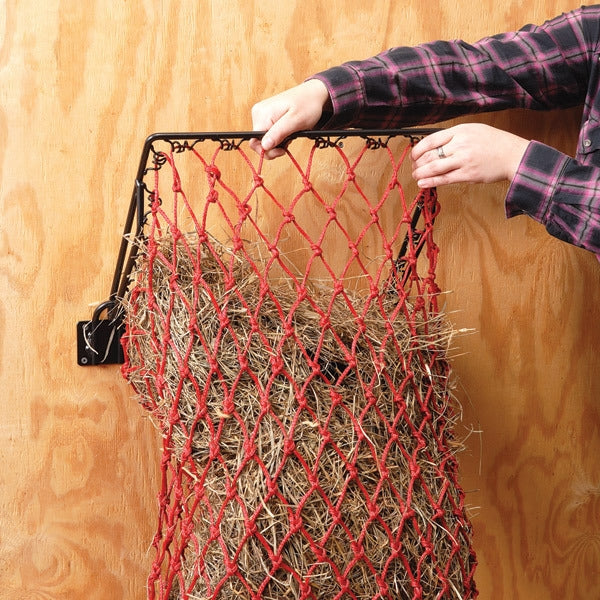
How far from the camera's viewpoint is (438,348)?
1.01 metres

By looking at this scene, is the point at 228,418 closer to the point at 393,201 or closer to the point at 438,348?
the point at 438,348

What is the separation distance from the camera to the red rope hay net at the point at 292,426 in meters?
0.88

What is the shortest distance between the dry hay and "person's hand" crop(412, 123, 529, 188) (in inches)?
8.1

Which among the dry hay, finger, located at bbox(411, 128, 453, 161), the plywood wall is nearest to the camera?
the dry hay

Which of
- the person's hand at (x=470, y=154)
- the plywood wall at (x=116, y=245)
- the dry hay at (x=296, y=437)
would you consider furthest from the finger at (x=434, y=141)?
the plywood wall at (x=116, y=245)

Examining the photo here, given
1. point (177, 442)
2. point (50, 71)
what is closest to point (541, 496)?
point (177, 442)

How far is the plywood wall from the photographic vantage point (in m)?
1.21

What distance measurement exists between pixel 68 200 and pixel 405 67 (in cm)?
61

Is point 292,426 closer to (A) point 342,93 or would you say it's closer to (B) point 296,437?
(B) point 296,437

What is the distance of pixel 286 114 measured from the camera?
1.00 m

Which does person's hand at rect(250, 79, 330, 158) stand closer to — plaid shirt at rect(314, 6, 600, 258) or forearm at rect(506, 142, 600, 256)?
plaid shirt at rect(314, 6, 600, 258)

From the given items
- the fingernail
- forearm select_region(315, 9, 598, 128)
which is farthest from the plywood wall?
the fingernail

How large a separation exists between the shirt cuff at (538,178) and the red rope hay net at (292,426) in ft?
0.41

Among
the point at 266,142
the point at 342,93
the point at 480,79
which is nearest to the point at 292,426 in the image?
the point at 266,142
